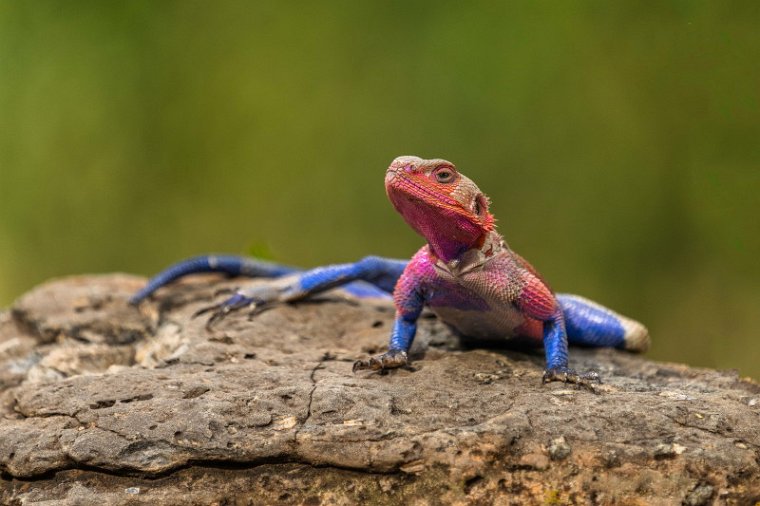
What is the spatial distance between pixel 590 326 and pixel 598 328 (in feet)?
0.14

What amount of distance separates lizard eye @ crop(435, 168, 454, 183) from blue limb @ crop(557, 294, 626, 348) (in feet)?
3.39

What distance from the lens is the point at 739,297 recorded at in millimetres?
4738

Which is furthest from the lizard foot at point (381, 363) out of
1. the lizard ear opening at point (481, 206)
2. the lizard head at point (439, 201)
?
the lizard ear opening at point (481, 206)

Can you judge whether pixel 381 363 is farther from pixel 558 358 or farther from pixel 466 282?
pixel 558 358

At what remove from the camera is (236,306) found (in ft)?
12.3

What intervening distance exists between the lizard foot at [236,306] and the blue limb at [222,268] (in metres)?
0.57

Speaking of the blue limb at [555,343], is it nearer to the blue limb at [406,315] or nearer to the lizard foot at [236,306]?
the blue limb at [406,315]

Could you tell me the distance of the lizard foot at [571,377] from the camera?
2.74 meters

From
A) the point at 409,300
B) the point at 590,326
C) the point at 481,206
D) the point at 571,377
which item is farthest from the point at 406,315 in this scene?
the point at 590,326


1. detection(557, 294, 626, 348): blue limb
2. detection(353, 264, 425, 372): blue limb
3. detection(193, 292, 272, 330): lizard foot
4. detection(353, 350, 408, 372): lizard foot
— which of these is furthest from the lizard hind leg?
detection(193, 292, 272, 330): lizard foot

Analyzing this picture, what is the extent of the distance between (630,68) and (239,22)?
2915 mm

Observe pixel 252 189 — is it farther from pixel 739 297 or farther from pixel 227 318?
pixel 739 297

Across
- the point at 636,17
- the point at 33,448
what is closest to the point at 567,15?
the point at 636,17

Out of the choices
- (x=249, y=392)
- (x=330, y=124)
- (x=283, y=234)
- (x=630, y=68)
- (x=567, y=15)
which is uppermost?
(x=567, y=15)
